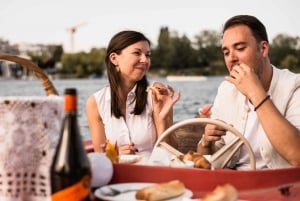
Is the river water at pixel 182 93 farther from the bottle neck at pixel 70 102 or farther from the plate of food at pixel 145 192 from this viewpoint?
the bottle neck at pixel 70 102

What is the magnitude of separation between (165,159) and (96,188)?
0.41 m

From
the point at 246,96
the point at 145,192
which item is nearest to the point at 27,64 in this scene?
the point at 145,192

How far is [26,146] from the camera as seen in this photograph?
1.10 metres

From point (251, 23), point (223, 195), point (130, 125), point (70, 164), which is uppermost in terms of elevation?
point (251, 23)

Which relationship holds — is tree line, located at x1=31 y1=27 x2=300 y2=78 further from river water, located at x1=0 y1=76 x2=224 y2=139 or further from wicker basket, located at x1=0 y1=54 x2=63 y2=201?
wicker basket, located at x1=0 y1=54 x2=63 y2=201

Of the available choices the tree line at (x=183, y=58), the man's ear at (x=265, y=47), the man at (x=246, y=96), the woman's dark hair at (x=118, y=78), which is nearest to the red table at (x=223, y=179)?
the man at (x=246, y=96)

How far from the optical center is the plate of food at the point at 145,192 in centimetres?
115

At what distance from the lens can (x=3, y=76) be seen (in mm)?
66812

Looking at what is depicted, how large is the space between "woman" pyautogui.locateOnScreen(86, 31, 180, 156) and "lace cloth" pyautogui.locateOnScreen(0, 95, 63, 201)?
1.72 m

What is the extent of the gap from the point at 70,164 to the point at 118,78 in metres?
2.15

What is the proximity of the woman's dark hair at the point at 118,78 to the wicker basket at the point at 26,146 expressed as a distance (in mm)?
1850

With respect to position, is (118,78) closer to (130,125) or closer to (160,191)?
(130,125)

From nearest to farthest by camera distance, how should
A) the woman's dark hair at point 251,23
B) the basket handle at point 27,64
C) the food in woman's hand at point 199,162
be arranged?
1. the food in woman's hand at point 199,162
2. the basket handle at point 27,64
3. the woman's dark hair at point 251,23

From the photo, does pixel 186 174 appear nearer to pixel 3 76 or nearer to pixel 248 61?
pixel 248 61
